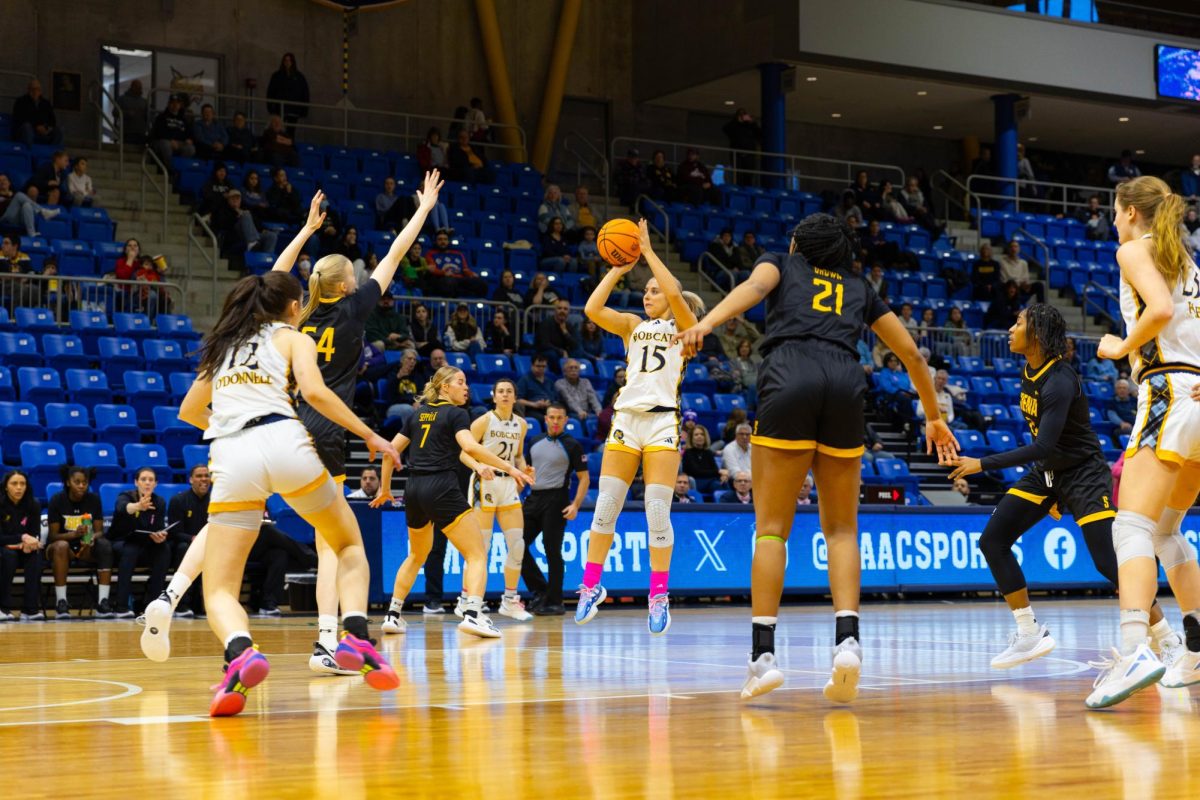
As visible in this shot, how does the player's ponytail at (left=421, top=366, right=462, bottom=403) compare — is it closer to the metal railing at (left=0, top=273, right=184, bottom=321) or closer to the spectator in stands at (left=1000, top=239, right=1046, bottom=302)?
the metal railing at (left=0, top=273, right=184, bottom=321)

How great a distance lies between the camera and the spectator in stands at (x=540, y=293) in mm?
21953

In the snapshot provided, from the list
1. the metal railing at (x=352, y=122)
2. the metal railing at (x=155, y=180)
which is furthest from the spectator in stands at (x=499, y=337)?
the metal railing at (x=352, y=122)

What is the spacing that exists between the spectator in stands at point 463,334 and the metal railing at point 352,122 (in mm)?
6181

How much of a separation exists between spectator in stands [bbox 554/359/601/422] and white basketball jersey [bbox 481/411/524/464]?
5.70 metres

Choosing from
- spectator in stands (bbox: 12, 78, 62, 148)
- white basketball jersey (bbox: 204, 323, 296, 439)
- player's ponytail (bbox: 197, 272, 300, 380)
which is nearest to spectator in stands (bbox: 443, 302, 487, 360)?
spectator in stands (bbox: 12, 78, 62, 148)

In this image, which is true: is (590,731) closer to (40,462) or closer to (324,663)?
(324,663)

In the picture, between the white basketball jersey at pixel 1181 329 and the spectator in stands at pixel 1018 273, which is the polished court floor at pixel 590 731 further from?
the spectator in stands at pixel 1018 273

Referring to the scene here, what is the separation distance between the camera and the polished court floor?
4258mm

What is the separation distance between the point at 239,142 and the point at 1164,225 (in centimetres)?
1943

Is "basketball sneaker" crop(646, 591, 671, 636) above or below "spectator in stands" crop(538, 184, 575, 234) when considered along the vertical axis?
below

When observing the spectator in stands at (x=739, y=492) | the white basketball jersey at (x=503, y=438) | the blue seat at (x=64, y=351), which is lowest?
the spectator in stands at (x=739, y=492)

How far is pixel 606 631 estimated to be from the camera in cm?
1167

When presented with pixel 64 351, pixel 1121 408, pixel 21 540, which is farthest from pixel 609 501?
pixel 1121 408

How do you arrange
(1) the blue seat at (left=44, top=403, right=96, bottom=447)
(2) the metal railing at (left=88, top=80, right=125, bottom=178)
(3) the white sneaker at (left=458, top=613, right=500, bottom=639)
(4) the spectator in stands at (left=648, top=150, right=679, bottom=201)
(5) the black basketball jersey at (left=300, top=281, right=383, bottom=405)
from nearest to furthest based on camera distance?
(5) the black basketball jersey at (left=300, top=281, right=383, bottom=405), (3) the white sneaker at (left=458, top=613, right=500, bottom=639), (1) the blue seat at (left=44, top=403, right=96, bottom=447), (2) the metal railing at (left=88, top=80, right=125, bottom=178), (4) the spectator in stands at (left=648, top=150, right=679, bottom=201)
